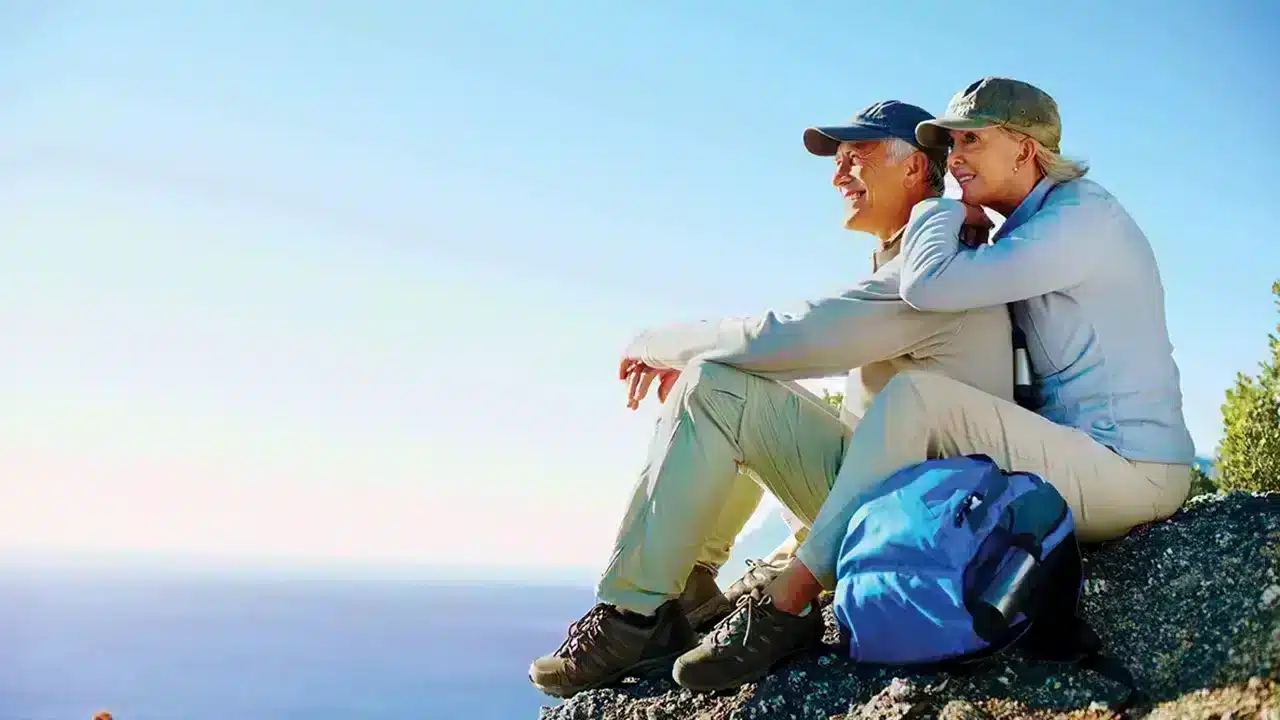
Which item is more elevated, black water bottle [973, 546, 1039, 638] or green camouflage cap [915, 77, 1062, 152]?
green camouflage cap [915, 77, 1062, 152]

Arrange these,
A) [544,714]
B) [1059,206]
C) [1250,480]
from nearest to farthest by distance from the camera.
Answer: [1059,206], [544,714], [1250,480]

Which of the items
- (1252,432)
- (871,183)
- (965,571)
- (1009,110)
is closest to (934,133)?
(871,183)

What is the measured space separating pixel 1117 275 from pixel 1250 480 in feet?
39.1

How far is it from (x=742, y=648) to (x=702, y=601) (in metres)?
0.81

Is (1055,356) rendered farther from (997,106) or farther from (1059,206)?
(997,106)

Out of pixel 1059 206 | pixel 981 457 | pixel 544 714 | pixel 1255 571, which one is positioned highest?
pixel 1059 206

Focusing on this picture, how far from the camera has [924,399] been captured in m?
3.85

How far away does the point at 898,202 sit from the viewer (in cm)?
490

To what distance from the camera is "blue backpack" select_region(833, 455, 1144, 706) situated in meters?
3.54

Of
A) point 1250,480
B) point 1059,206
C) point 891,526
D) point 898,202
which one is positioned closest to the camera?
point 891,526

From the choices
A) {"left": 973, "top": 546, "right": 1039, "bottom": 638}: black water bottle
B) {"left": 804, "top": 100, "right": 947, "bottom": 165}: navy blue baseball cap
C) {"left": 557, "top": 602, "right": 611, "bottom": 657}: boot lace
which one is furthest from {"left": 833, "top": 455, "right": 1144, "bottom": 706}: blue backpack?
{"left": 804, "top": 100, "right": 947, "bottom": 165}: navy blue baseball cap

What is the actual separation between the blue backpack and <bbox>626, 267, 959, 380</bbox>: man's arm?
634 mm

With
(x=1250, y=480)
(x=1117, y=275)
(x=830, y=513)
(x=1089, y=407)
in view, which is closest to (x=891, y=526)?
(x=830, y=513)

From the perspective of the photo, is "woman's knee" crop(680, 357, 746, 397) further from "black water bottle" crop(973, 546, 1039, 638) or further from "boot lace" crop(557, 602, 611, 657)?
"black water bottle" crop(973, 546, 1039, 638)
